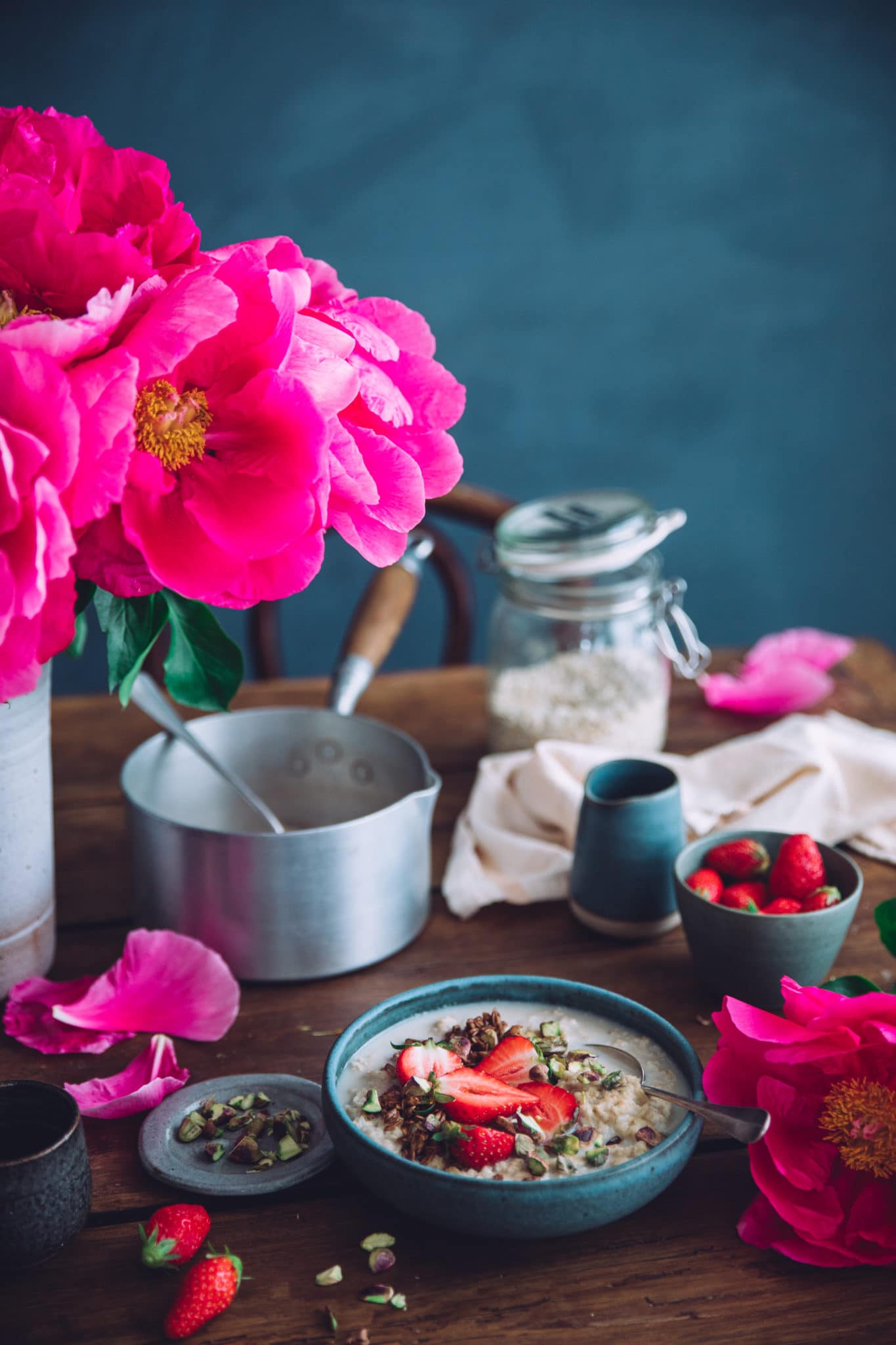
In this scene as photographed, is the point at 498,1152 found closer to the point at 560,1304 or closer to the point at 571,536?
the point at 560,1304

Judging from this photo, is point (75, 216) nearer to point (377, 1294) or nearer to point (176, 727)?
point (176, 727)

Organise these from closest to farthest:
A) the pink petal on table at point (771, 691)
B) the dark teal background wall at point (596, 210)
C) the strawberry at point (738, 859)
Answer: the strawberry at point (738, 859)
the pink petal on table at point (771, 691)
the dark teal background wall at point (596, 210)

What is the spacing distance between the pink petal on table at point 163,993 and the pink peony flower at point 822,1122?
12.7 inches

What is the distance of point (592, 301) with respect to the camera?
241cm

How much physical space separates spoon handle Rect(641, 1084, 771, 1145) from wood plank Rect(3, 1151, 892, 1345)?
6 centimetres

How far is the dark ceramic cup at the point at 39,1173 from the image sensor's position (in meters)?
0.56

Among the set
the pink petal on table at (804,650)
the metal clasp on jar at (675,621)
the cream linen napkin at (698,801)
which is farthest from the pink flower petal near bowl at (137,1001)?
the pink petal on table at (804,650)

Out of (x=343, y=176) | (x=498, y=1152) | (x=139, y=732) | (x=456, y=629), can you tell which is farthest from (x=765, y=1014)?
(x=343, y=176)

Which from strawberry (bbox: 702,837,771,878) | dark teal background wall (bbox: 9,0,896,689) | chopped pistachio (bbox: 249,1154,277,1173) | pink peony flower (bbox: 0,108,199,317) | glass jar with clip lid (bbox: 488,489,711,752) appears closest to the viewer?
pink peony flower (bbox: 0,108,199,317)

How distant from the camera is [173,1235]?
59 cm

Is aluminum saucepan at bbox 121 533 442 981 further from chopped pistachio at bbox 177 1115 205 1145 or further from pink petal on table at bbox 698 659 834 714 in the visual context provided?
pink petal on table at bbox 698 659 834 714

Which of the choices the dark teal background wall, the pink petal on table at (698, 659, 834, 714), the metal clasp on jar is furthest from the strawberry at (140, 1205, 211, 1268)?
the dark teal background wall

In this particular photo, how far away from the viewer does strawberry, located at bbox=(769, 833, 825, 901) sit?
2.67ft

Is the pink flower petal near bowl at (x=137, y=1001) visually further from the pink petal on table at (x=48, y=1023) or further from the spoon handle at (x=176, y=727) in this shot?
the spoon handle at (x=176, y=727)
